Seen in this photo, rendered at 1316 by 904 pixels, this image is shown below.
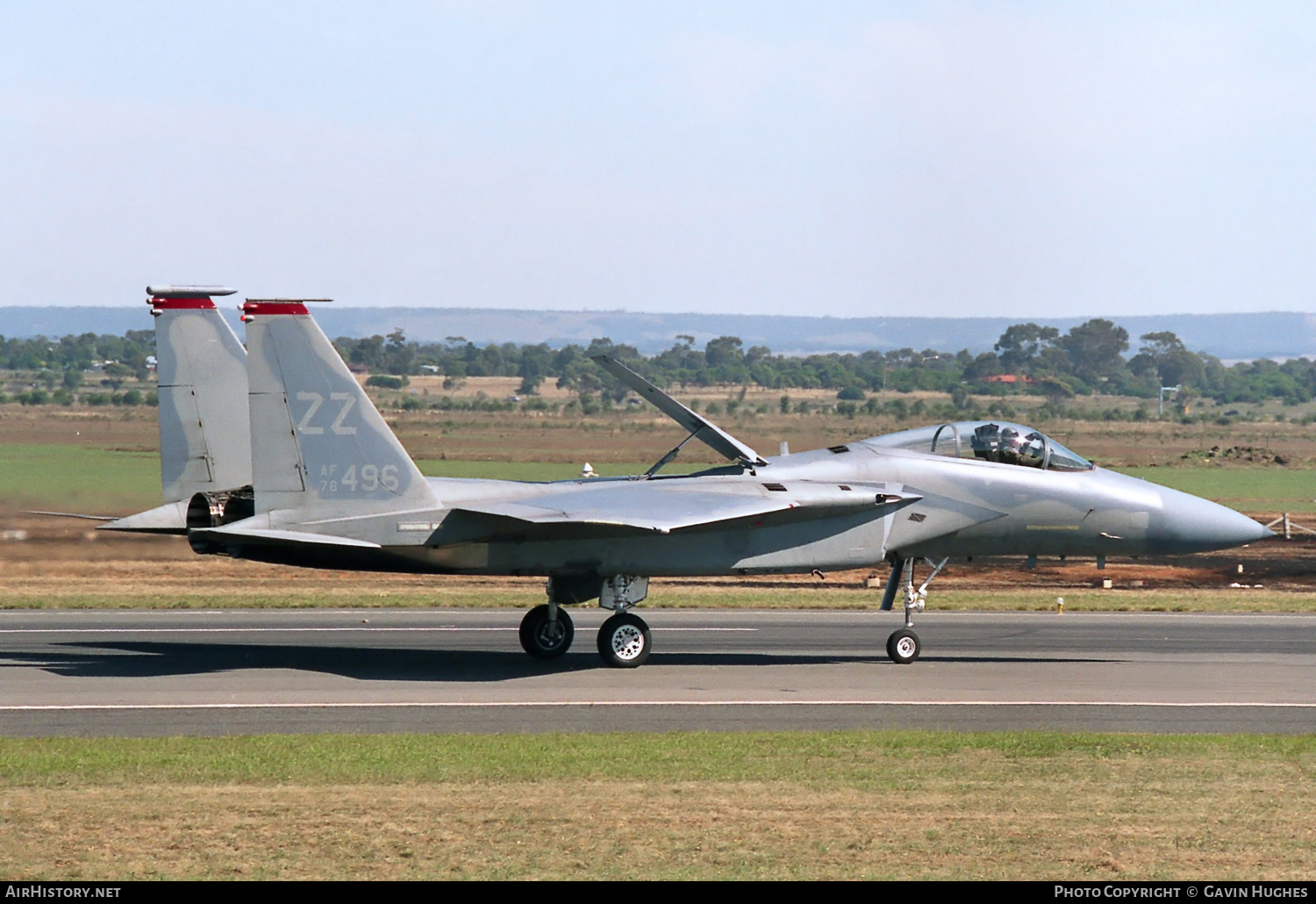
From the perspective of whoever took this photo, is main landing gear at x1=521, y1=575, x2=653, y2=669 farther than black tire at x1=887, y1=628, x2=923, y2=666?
No

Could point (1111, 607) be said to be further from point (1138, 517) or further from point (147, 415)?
point (147, 415)

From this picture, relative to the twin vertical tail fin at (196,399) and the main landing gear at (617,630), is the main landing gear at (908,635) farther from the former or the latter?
the twin vertical tail fin at (196,399)

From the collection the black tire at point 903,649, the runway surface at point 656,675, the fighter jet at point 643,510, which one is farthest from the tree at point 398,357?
the black tire at point 903,649

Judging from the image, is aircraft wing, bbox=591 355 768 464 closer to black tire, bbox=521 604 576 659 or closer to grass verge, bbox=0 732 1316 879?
black tire, bbox=521 604 576 659

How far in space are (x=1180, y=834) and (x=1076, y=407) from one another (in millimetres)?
113951

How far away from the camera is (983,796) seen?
1109 cm

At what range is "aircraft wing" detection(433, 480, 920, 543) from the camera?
17.8m

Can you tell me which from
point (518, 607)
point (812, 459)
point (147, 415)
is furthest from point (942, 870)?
point (147, 415)

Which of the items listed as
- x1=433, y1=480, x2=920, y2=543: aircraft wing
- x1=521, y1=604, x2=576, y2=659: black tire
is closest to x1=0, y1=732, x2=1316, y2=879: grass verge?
x1=433, y1=480, x2=920, y2=543: aircraft wing

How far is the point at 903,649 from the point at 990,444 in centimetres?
305

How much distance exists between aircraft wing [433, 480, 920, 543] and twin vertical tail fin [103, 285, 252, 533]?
13.8ft

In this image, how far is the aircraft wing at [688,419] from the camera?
779 inches

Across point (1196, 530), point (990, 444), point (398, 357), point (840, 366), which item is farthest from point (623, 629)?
point (398, 357)

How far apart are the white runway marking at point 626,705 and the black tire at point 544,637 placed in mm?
3195
